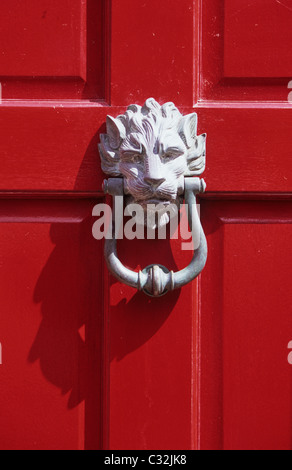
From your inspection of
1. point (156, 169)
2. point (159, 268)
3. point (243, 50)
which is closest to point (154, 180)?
point (156, 169)

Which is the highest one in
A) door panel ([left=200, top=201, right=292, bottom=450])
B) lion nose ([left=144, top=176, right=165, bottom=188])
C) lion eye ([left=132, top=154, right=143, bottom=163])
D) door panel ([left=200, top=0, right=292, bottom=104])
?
door panel ([left=200, top=0, right=292, bottom=104])

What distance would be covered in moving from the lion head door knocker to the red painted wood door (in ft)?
0.09

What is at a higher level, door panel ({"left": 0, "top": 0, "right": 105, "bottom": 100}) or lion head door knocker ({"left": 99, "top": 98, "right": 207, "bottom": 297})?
door panel ({"left": 0, "top": 0, "right": 105, "bottom": 100})

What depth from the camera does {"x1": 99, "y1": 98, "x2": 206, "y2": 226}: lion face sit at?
61 cm

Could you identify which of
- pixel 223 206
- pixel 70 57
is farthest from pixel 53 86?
pixel 223 206

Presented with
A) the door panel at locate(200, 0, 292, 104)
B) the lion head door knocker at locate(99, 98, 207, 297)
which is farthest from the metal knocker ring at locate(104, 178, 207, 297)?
the door panel at locate(200, 0, 292, 104)

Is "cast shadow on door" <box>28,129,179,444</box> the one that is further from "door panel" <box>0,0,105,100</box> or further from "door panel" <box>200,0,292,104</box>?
"door panel" <box>200,0,292,104</box>

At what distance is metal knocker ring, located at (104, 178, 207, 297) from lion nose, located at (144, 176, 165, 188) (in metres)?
0.05

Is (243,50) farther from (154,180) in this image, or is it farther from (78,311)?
(78,311)

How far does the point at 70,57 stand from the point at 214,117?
0.70 ft

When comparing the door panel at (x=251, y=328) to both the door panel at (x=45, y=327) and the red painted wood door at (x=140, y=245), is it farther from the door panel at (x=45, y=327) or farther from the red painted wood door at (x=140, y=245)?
the door panel at (x=45, y=327)

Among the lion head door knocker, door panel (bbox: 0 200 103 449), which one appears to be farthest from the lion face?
door panel (bbox: 0 200 103 449)

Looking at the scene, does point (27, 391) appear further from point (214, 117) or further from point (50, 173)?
point (214, 117)

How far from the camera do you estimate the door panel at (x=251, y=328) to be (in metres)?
0.68
